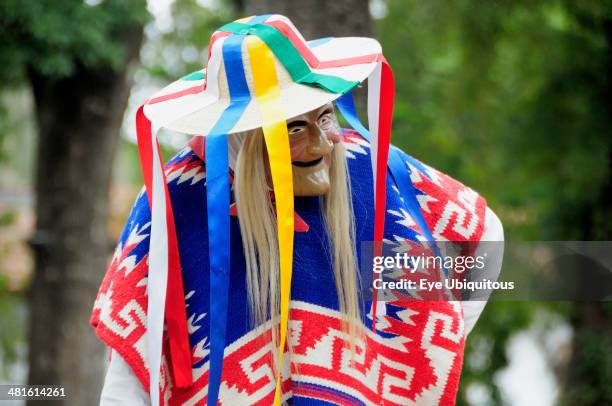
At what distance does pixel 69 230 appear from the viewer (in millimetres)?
4652

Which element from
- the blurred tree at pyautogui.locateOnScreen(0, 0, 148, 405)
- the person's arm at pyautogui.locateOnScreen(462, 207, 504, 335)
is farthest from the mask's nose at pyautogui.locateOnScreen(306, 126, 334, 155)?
the blurred tree at pyautogui.locateOnScreen(0, 0, 148, 405)

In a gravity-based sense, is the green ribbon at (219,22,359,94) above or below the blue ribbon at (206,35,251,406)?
above

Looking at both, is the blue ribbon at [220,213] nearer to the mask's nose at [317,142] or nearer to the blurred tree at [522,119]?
the mask's nose at [317,142]

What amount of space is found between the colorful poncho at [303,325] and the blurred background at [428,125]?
1612mm

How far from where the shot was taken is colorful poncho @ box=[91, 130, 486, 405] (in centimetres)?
195

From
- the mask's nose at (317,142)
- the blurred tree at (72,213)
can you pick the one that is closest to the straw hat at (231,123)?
the mask's nose at (317,142)

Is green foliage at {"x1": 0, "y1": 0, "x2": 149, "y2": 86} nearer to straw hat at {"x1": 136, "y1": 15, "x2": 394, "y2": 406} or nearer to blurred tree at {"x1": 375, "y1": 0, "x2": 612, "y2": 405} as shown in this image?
Result: blurred tree at {"x1": 375, "y1": 0, "x2": 612, "y2": 405}

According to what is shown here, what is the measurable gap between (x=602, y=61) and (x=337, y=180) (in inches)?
132

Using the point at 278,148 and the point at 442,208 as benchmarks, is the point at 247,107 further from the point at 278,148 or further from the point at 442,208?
the point at 442,208

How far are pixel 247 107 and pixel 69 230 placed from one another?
10.1 ft

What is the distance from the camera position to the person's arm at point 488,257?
220cm

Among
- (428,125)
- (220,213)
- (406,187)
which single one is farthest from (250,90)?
(428,125)

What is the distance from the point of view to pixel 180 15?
238 inches

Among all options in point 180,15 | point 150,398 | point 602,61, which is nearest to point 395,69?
point 602,61
